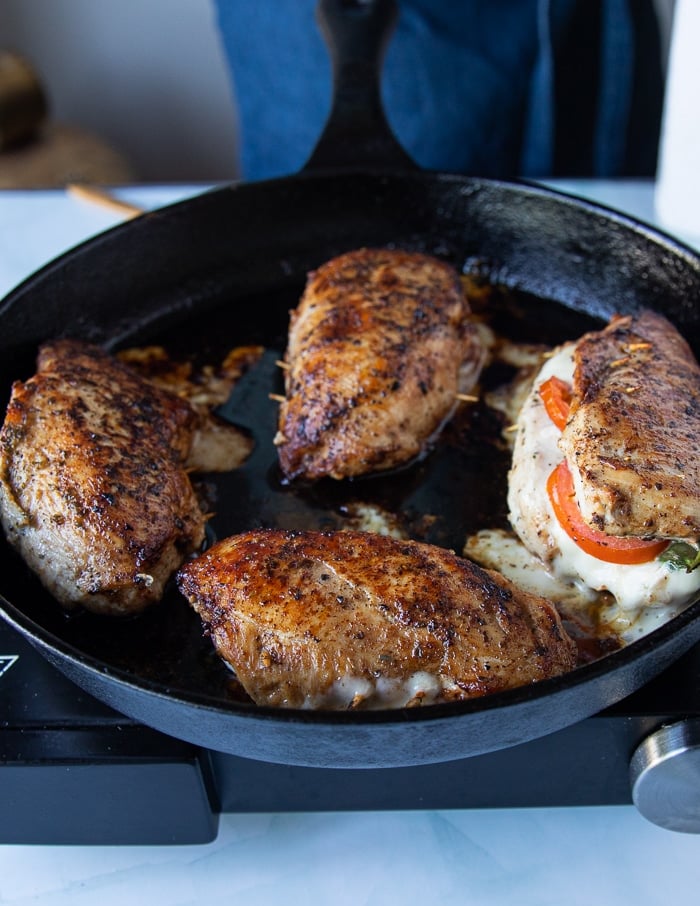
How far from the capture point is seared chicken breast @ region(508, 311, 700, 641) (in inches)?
53.9

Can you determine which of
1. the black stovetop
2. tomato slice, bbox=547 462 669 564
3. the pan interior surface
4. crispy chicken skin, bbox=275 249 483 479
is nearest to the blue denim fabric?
the pan interior surface

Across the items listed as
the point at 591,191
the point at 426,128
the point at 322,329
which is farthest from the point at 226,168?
the point at 322,329

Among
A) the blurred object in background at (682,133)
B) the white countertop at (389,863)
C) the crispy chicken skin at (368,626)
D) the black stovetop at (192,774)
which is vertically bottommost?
the white countertop at (389,863)

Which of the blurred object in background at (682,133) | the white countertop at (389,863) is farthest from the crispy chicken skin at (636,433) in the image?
the blurred object in background at (682,133)

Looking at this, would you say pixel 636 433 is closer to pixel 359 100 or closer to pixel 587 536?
pixel 587 536

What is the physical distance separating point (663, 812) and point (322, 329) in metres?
1.05

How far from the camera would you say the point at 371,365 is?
1.74 m

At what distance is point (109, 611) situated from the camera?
150cm

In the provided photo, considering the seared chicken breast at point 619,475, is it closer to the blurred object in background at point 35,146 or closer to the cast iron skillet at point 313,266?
the cast iron skillet at point 313,266

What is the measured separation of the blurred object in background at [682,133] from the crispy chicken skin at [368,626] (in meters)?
1.59

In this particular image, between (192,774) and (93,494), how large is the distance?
474mm

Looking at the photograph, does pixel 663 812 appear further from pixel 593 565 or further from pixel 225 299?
pixel 225 299

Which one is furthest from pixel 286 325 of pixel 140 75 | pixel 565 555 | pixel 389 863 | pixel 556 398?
pixel 140 75

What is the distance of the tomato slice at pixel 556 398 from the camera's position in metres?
1.65
